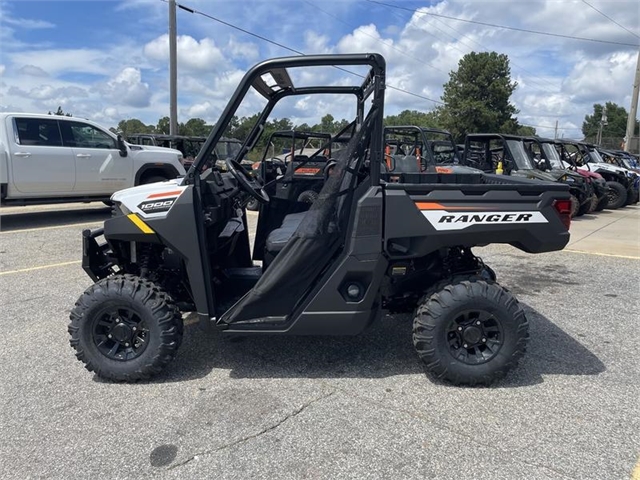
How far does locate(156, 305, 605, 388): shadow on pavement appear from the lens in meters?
3.48

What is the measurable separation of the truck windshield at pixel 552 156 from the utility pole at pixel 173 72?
12.3 m

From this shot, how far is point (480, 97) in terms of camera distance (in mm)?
41375

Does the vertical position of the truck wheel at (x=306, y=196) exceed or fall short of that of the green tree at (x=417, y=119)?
it falls short

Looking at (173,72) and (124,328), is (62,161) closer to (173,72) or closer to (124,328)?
(124,328)

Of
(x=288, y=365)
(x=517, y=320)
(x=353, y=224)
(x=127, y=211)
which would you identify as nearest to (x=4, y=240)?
(x=127, y=211)

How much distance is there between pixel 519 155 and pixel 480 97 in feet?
105

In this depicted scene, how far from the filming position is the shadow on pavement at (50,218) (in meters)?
9.34

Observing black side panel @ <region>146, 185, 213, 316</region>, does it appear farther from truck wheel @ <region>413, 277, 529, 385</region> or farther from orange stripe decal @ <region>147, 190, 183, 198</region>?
truck wheel @ <region>413, 277, 529, 385</region>

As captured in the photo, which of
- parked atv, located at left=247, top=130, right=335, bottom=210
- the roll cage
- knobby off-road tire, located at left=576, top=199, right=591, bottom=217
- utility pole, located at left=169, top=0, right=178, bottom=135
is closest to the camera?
the roll cage

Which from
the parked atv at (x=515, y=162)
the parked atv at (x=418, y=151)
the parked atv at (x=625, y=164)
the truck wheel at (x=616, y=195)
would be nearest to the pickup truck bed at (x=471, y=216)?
the parked atv at (x=418, y=151)

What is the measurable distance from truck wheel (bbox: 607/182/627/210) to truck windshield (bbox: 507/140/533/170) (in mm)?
4226

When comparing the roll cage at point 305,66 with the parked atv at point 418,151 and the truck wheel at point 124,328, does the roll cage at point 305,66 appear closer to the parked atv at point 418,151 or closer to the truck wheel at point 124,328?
the truck wheel at point 124,328

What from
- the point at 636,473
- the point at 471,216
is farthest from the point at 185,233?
the point at 636,473

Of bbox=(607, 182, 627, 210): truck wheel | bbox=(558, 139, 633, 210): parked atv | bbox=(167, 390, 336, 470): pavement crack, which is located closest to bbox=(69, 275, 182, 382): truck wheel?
bbox=(167, 390, 336, 470): pavement crack
